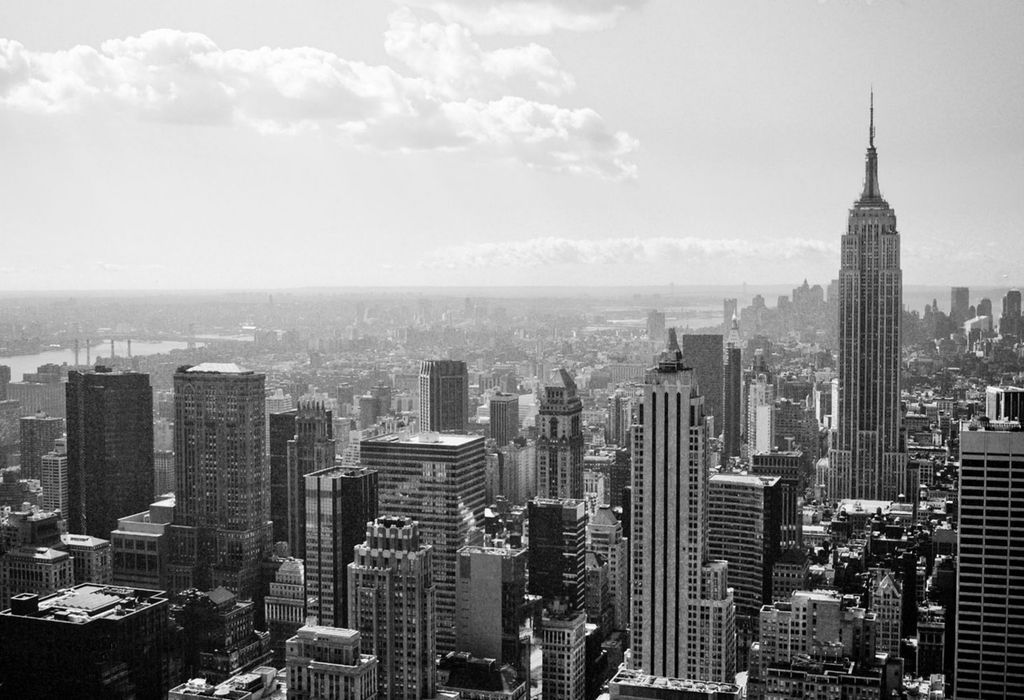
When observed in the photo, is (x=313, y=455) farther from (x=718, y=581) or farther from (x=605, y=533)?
(x=718, y=581)

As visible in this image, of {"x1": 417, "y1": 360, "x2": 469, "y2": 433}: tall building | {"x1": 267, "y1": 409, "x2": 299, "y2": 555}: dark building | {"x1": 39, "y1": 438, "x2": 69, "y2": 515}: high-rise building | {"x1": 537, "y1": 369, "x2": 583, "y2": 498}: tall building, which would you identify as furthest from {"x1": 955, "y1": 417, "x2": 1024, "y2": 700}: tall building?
{"x1": 39, "y1": 438, "x2": 69, "y2": 515}: high-rise building

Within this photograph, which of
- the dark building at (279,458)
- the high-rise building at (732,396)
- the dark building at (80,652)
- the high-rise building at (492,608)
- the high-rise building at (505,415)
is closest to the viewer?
the dark building at (80,652)

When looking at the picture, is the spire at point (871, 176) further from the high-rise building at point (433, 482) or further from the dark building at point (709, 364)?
the high-rise building at point (433, 482)

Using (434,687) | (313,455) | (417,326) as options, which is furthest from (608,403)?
(434,687)

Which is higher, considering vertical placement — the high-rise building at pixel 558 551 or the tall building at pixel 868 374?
the tall building at pixel 868 374

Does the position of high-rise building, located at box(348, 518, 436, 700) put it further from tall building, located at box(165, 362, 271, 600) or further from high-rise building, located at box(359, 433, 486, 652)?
tall building, located at box(165, 362, 271, 600)

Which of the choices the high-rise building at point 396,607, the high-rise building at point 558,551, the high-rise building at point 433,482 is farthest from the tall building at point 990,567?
the high-rise building at point 433,482
